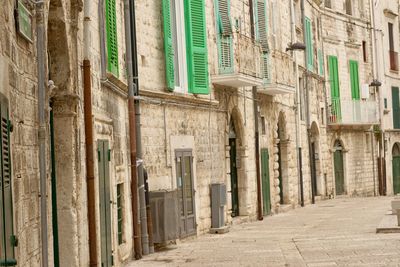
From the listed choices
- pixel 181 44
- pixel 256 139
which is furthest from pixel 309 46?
pixel 181 44

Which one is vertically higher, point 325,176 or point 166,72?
point 166,72

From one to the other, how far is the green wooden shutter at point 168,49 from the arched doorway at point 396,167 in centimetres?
2076

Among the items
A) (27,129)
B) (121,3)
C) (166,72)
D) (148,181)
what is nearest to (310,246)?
(148,181)

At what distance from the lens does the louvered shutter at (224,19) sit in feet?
63.7

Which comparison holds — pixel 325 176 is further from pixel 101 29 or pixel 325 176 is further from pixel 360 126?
pixel 101 29

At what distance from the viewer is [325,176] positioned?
1195 inches

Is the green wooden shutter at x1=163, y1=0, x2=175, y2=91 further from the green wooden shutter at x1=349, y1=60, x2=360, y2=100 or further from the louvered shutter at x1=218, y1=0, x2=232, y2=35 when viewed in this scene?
the green wooden shutter at x1=349, y1=60, x2=360, y2=100

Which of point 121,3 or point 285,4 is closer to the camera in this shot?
point 121,3

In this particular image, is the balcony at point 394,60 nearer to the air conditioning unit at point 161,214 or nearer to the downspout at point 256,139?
the downspout at point 256,139

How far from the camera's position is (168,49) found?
52.9ft

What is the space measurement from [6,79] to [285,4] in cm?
2122

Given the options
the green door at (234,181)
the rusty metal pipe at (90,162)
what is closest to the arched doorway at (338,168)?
the green door at (234,181)

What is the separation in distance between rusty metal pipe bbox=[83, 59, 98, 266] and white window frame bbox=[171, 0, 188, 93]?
7.40 meters

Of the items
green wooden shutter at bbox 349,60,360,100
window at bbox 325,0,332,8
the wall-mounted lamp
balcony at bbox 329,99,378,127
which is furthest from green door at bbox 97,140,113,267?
green wooden shutter at bbox 349,60,360,100
